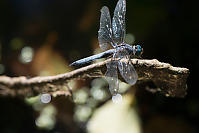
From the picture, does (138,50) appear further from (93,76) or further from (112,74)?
(93,76)

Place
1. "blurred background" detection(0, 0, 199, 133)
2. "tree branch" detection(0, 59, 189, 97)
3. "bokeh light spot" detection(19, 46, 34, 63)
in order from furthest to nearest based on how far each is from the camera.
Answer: "bokeh light spot" detection(19, 46, 34, 63) < "blurred background" detection(0, 0, 199, 133) < "tree branch" detection(0, 59, 189, 97)

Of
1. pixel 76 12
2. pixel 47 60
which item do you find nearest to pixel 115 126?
pixel 47 60

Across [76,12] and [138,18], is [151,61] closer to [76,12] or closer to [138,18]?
[138,18]

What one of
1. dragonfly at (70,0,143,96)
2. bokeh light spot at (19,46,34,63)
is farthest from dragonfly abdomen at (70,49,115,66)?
bokeh light spot at (19,46,34,63)

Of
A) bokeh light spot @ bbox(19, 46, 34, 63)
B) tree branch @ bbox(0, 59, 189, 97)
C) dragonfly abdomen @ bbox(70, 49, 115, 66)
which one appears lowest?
tree branch @ bbox(0, 59, 189, 97)

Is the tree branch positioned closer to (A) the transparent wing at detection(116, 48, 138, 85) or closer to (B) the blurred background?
(A) the transparent wing at detection(116, 48, 138, 85)

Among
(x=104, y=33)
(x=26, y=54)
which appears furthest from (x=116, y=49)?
(x=26, y=54)
